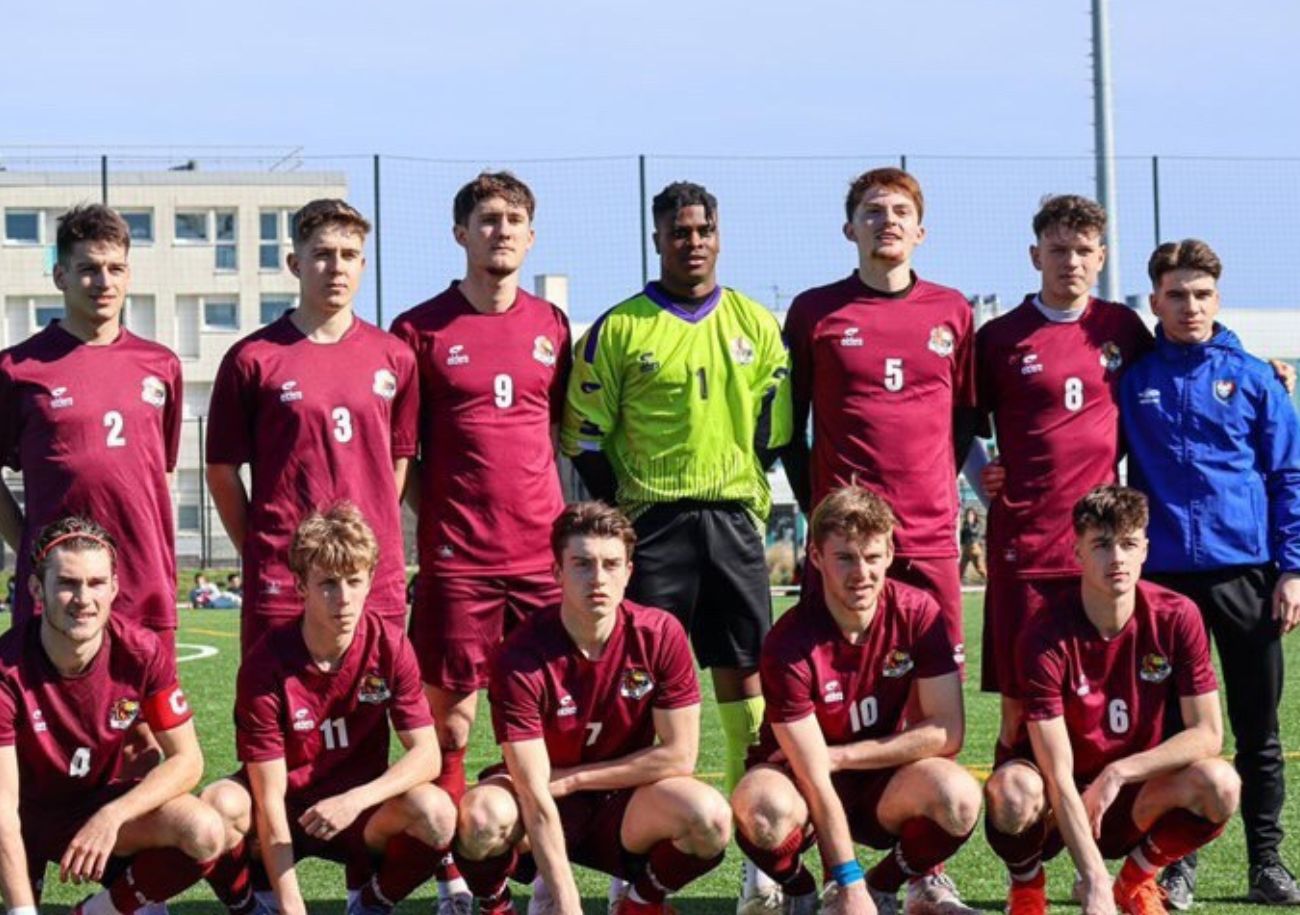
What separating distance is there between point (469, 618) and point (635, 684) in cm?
80

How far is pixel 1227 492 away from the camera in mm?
6551

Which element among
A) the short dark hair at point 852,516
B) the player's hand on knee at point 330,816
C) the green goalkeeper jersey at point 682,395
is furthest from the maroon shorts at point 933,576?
the player's hand on knee at point 330,816

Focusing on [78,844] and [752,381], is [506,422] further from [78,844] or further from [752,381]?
[78,844]

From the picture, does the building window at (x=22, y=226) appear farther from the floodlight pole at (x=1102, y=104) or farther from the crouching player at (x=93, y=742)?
the crouching player at (x=93, y=742)

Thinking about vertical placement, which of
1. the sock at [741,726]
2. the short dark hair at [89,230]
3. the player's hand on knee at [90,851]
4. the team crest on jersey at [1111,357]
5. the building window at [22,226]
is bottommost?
the player's hand on knee at [90,851]

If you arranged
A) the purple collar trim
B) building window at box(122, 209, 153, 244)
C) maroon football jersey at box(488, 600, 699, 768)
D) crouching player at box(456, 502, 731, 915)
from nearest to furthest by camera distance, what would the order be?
crouching player at box(456, 502, 731, 915) → maroon football jersey at box(488, 600, 699, 768) → the purple collar trim → building window at box(122, 209, 153, 244)

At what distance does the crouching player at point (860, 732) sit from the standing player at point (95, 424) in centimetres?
176

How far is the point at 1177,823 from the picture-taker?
6113mm

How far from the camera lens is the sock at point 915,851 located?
6004 mm

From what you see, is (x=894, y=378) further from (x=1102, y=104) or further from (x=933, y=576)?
(x=1102, y=104)

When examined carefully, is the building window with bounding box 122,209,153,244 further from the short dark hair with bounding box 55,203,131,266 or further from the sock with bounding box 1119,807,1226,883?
the sock with bounding box 1119,807,1226,883

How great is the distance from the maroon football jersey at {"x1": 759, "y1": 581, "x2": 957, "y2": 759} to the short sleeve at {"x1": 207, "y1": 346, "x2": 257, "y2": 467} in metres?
1.66

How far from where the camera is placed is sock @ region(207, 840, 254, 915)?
596cm

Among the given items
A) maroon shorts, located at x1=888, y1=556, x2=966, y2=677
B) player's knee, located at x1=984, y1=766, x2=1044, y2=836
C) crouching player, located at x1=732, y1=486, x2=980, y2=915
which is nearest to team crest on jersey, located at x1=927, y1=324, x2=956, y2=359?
maroon shorts, located at x1=888, y1=556, x2=966, y2=677
